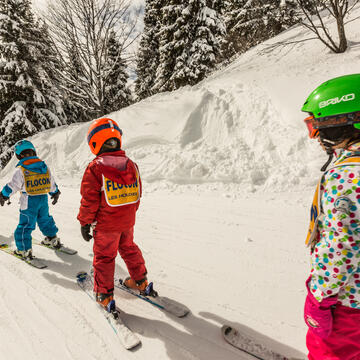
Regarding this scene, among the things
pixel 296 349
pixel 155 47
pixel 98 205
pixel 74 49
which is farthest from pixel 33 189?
pixel 155 47

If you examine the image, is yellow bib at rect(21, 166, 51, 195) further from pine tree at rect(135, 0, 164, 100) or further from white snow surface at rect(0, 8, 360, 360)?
pine tree at rect(135, 0, 164, 100)

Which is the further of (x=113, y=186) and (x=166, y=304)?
(x=166, y=304)

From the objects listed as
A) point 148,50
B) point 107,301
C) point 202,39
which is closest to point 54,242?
point 107,301

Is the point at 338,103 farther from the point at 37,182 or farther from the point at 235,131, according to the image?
the point at 235,131

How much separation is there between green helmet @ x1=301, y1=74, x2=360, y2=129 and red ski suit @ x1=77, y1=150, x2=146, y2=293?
1.73 meters

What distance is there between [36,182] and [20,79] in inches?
502

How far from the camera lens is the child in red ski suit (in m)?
2.42

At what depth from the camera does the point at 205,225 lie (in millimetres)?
4426

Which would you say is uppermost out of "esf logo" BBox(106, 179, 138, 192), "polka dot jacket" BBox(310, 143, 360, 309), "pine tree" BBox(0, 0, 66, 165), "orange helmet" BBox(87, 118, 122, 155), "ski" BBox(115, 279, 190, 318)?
"pine tree" BBox(0, 0, 66, 165)

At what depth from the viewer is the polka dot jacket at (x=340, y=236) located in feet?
3.96

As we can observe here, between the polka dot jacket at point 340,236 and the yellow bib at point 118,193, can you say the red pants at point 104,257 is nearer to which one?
the yellow bib at point 118,193

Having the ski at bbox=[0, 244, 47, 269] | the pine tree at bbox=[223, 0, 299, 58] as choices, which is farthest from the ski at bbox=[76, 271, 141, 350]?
the pine tree at bbox=[223, 0, 299, 58]

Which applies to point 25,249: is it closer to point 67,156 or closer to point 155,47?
point 67,156

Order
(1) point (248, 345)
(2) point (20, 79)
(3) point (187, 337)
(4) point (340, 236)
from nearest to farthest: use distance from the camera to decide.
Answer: (4) point (340, 236), (1) point (248, 345), (3) point (187, 337), (2) point (20, 79)
